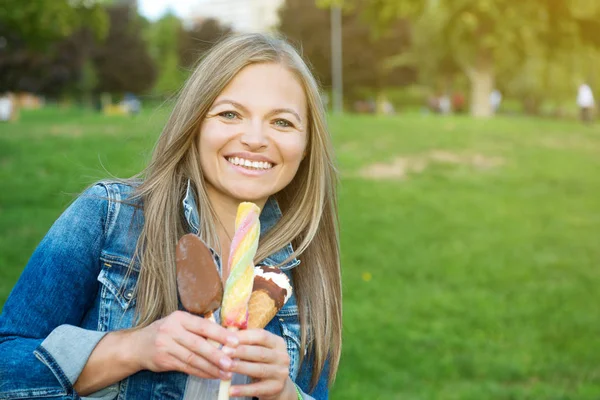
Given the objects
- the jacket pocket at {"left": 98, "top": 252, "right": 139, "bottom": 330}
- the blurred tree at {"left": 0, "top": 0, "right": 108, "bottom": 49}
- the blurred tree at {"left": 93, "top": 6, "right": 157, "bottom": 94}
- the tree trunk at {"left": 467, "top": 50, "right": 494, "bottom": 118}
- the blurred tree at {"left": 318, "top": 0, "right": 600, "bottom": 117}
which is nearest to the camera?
the jacket pocket at {"left": 98, "top": 252, "right": 139, "bottom": 330}

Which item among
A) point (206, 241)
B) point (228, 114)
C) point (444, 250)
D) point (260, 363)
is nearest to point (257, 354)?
point (260, 363)

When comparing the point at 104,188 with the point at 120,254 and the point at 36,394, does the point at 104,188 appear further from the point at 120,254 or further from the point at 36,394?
the point at 36,394

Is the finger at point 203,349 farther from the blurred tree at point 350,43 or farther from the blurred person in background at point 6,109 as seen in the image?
the blurred tree at point 350,43

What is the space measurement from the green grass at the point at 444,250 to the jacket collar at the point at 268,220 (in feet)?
1.68

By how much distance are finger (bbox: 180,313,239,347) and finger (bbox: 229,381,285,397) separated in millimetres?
125

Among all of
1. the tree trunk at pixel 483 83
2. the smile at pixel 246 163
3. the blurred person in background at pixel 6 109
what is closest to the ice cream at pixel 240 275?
the smile at pixel 246 163

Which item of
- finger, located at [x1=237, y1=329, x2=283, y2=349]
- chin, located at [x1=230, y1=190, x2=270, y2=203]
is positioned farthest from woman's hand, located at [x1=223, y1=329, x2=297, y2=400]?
chin, located at [x1=230, y1=190, x2=270, y2=203]

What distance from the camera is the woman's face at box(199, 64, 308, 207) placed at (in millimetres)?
1954

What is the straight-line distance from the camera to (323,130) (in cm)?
214

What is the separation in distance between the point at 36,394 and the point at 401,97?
66971 millimetres

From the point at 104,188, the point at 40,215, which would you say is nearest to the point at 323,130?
the point at 104,188

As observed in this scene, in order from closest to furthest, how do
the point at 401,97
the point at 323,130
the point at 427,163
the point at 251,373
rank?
the point at 251,373 < the point at 323,130 < the point at 427,163 < the point at 401,97

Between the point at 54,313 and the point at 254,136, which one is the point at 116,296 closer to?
the point at 54,313

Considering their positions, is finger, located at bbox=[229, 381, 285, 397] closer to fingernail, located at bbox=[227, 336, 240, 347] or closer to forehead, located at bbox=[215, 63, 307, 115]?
fingernail, located at bbox=[227, 336, 240, 347]
